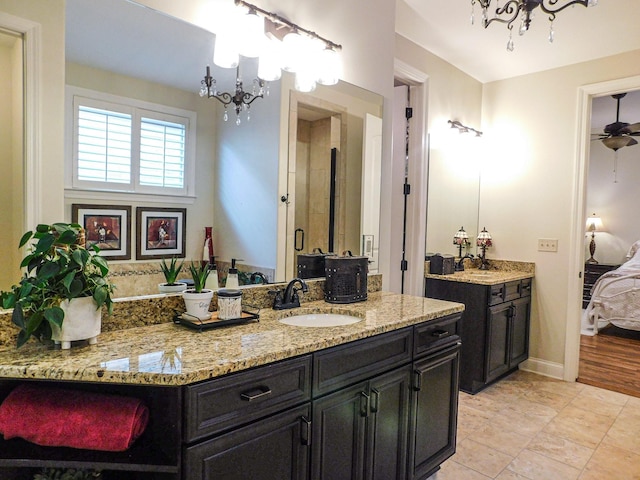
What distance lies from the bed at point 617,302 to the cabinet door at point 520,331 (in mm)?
2036

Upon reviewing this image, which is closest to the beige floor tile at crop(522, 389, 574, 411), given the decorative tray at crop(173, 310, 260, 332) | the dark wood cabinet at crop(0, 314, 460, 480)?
the dark wood cabinet at crop(0, 314, 460, 480)

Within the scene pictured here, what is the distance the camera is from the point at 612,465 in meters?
2.29

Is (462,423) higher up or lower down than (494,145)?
lower down

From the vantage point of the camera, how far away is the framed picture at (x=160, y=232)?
1561 millimetres

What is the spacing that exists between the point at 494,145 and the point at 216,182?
3.17 meters

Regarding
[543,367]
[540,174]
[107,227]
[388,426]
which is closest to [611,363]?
[543,367]

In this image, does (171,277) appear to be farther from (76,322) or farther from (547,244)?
(547,244)

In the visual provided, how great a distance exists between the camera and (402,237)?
3365mm

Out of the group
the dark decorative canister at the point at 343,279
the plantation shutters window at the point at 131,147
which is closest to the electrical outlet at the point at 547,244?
the dark decorative canister at the point at 343,279

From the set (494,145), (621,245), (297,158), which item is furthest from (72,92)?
(621,245)

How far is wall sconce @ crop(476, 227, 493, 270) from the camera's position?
3882 millimetres

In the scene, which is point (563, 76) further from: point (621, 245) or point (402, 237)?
point (621, 245)

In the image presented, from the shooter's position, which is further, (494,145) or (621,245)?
(621,245)

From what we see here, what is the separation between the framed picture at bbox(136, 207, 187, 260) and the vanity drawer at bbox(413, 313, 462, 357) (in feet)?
3.54
